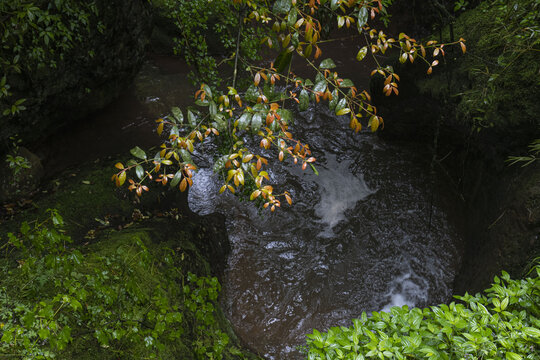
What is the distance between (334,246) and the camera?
Answer: 467 centimetres

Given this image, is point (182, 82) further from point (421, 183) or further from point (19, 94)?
point (421, 183)

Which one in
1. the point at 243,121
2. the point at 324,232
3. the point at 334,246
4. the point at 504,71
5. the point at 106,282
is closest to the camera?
the point at 243,121

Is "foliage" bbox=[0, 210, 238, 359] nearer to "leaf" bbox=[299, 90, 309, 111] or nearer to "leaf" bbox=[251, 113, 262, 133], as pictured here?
"leaf" bbox=[251, 113, 262, 133]

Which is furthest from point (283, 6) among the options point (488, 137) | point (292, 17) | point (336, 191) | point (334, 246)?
point (336, 191)

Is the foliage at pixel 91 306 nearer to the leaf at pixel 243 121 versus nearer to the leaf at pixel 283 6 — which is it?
the leaf at pixel 243 121

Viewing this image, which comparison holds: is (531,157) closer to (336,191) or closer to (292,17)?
(336,191)

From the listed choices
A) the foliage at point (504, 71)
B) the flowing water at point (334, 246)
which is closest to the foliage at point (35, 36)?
the flowing water at point (334, 246)

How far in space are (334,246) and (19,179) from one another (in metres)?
4.08

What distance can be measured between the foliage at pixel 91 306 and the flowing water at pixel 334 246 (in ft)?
4.28

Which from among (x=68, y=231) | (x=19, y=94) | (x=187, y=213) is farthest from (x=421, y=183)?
(x=19, y=94)

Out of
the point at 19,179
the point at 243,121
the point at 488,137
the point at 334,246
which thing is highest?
the point at 243,121

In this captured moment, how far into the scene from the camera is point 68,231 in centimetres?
346

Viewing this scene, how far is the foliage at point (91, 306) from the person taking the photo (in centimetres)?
190

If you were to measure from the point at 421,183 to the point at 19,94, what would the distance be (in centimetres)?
560
